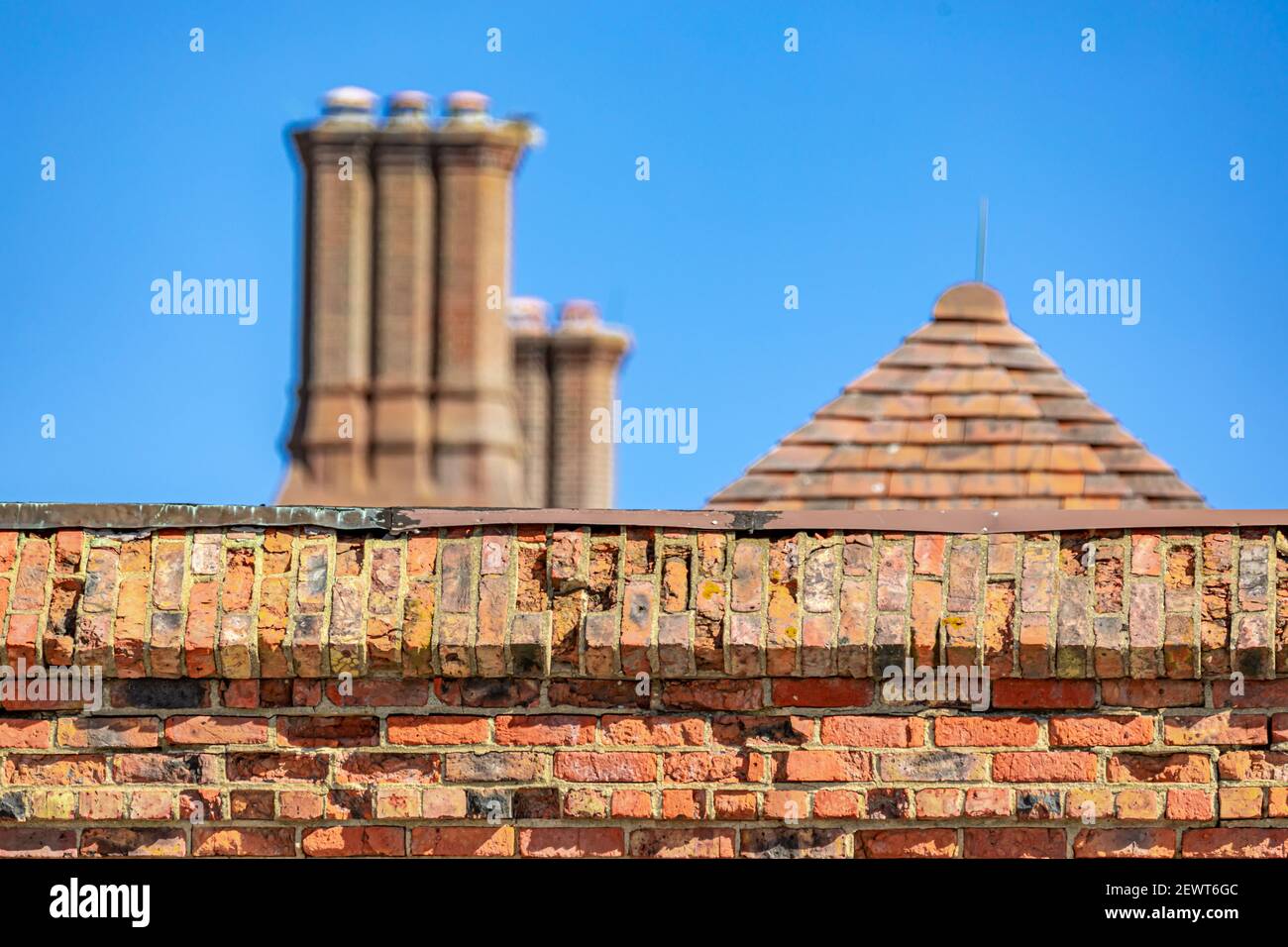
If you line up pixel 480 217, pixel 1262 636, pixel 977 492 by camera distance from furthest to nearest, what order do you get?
1. pixel 480 217
2. pixel 977 492
3. pixel 1262 636

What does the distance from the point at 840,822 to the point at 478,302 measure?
2921cm

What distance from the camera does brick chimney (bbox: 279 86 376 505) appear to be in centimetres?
3297

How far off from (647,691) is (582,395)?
1312 inches

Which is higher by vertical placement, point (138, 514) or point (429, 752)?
point (138, 514)

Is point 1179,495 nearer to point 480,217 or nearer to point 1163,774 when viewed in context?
point 1163,774

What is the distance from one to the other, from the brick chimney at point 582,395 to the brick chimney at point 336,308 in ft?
15.8

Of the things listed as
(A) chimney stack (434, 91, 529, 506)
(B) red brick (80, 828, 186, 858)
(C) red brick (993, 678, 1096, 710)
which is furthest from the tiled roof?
(A) chimney stack (434, 91, 529, 506)

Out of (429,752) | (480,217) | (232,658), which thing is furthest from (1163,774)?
(480,217)

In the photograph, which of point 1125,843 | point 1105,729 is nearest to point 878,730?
point 1105,729

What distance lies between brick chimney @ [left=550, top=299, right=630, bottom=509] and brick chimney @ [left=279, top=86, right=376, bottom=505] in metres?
4.81

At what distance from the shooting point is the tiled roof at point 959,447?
10836 mm

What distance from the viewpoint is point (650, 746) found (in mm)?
5113
